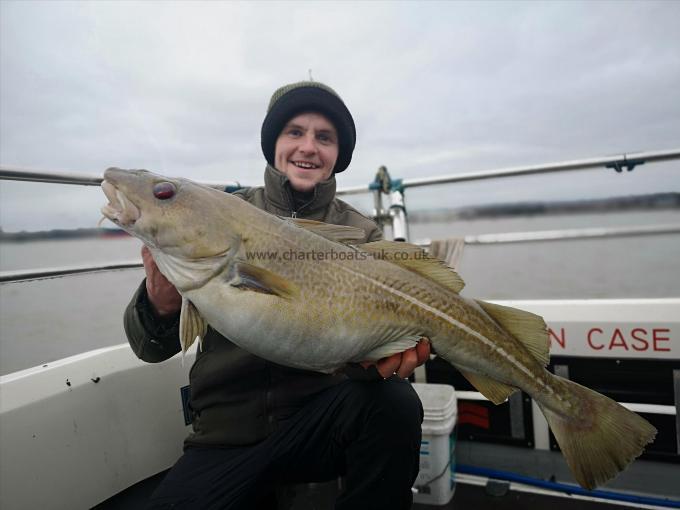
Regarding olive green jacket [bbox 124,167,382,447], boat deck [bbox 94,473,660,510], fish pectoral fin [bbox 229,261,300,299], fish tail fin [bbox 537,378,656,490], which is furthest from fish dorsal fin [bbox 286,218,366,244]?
boat deck [bbox 94,473,660,510]

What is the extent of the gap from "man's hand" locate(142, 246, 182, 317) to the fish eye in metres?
0.26

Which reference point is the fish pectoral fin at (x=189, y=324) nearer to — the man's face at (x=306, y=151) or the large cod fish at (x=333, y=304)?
the large cod fish at (x=333, y=304)

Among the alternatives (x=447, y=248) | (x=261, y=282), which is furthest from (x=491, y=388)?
(x=447, y=248)

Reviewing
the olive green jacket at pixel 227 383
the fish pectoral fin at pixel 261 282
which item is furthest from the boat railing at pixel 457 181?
the fish pectoral fin at pixel 261 282

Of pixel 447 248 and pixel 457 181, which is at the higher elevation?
pixel 457 181

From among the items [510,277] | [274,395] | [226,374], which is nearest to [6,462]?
[226,374]

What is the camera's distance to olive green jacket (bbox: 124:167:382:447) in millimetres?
1954

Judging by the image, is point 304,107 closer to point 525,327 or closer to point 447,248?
point 447,248

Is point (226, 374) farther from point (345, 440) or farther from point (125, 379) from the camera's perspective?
point (125, 379)

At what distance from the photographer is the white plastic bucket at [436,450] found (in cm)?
252

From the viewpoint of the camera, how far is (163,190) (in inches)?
65.0

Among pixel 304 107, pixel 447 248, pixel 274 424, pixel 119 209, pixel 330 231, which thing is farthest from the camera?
pixel 447 248

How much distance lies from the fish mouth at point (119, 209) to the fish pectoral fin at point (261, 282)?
1.38 feet

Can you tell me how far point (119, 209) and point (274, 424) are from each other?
111cm
